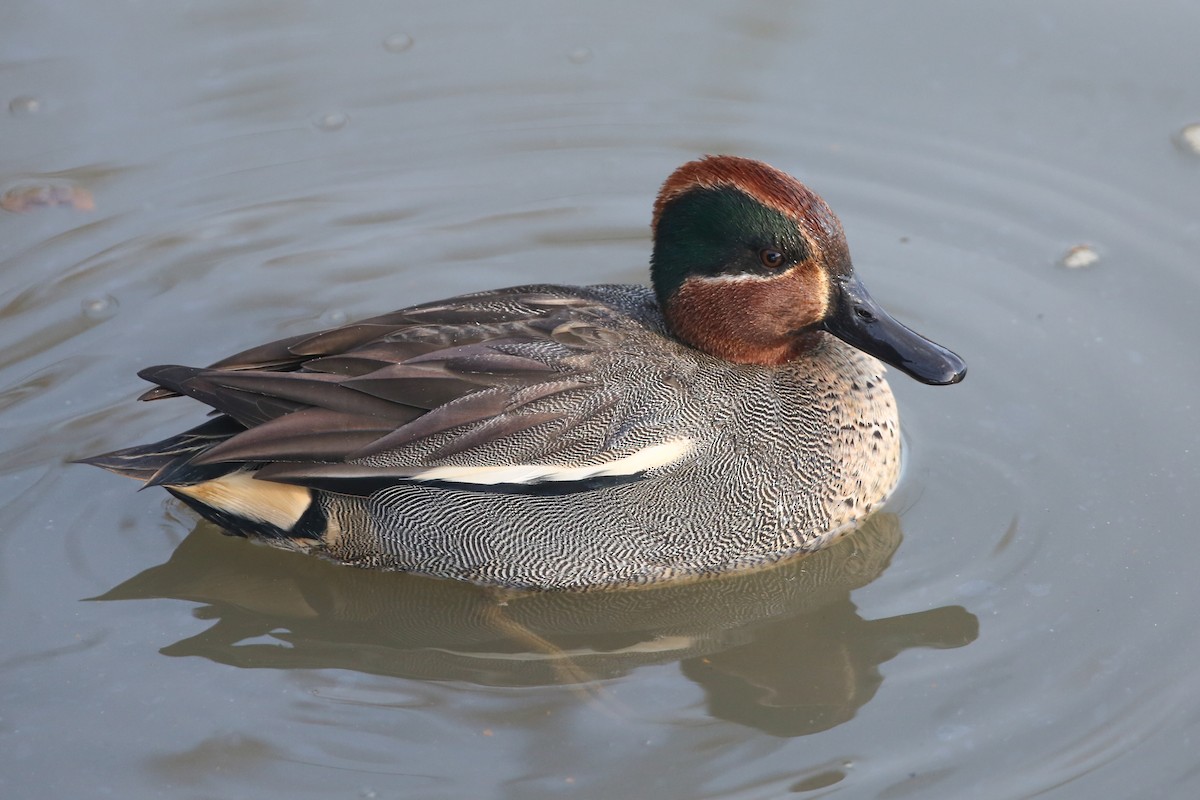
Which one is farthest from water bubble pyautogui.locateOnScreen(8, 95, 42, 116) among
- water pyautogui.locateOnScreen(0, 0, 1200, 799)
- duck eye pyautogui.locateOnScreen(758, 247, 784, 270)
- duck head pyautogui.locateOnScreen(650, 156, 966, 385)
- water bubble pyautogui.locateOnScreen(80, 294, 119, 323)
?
duck eye pyautogui.locateOnScreen(758, 247, 784, 270)

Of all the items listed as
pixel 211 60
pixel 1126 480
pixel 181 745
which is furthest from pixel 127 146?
pixel 1126 480

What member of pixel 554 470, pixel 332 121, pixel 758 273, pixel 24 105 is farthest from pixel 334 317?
pixel 24 105

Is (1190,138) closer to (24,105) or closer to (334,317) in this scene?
(334,317)

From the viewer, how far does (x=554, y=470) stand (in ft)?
17.4

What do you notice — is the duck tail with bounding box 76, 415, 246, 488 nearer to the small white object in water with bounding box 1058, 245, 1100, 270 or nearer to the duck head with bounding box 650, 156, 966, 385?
the duck head with bounding box 650, 156, 966, 385

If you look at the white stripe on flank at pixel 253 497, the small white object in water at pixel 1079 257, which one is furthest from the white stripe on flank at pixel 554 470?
the small white object in water at pixel 1079 257

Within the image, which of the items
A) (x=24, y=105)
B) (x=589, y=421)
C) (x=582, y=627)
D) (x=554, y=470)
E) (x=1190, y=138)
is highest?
(x=24, y=105)

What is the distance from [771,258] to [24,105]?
4935 mm

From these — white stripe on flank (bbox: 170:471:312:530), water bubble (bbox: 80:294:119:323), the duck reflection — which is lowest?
the duck reflection

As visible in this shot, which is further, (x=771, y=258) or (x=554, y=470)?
(x=771, y=258)

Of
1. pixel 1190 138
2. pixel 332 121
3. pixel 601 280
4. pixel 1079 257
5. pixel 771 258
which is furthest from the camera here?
pixel 332 121

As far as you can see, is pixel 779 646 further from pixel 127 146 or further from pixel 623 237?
pixel 127 146

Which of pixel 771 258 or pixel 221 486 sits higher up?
pixel 771 258

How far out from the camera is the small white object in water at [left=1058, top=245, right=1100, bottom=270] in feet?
22.8
